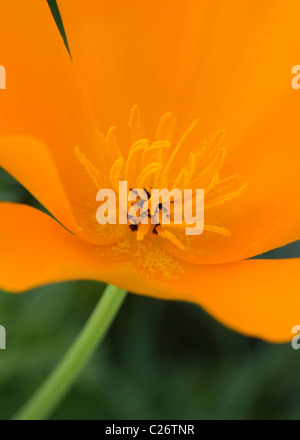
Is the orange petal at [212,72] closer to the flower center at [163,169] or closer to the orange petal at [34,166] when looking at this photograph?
the flower center at [163,169]

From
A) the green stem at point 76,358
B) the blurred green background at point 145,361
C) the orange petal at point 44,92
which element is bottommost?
the blurred green background at point 145,361

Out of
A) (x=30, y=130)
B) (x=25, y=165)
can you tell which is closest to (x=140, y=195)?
(x=30, y=130)

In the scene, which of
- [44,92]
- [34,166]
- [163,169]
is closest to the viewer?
[34,166]

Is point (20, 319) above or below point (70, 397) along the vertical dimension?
above

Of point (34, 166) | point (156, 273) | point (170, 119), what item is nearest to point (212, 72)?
point (170, 119)

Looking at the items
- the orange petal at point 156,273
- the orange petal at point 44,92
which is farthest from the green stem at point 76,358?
the orange petal at point 44,92

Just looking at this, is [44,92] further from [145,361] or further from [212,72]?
[145,361]

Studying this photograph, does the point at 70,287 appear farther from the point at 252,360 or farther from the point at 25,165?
the point at 25,165
